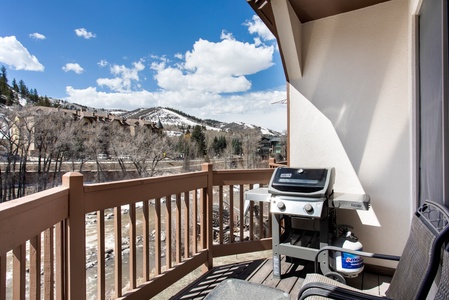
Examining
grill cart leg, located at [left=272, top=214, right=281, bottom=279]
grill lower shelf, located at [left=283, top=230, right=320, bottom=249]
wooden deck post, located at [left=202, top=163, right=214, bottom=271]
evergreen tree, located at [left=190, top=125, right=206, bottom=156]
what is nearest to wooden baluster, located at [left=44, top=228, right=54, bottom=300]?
wooden deck post, located at [left=202, top=163, right=214, bottom=271]

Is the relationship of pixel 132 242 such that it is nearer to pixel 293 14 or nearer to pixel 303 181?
pixel 303 181

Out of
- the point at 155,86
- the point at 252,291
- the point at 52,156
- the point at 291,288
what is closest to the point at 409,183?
the point at 291,288

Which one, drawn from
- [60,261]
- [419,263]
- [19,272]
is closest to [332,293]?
[419,263]

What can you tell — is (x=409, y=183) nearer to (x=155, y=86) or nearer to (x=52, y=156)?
(x=52, y=156)

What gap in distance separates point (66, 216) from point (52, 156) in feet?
85.2

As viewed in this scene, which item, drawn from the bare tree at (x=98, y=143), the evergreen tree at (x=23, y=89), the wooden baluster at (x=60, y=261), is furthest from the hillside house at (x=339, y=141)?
the evergreen tree at (x=23, y=89)

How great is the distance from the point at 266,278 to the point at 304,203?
34.3 inches

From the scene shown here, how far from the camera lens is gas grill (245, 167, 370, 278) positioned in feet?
7.33

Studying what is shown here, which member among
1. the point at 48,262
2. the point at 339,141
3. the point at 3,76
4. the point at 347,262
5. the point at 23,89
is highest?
the point at 3,76

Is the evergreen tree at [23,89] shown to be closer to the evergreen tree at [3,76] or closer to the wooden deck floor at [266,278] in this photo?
the evergreen tree at [3,76]

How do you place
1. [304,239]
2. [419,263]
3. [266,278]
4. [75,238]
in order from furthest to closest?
[304,239] < [266,278] < [75,238] < [419,263]

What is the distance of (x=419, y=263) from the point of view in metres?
1.19

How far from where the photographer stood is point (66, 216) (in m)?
1.47

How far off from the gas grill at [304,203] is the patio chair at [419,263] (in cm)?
79
